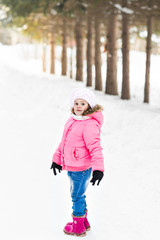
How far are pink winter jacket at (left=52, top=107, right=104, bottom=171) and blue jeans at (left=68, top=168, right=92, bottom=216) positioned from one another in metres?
0.08

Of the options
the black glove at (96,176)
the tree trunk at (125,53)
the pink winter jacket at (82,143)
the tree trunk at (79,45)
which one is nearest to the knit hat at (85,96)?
the pink winter jacket at (82,143)

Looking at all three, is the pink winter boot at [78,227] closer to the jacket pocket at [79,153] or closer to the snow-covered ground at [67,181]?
the snow-covered ground at [67,181]

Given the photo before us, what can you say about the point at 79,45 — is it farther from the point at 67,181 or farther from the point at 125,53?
the point at 67,181

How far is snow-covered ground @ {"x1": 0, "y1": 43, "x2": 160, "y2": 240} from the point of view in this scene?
394 centimetres

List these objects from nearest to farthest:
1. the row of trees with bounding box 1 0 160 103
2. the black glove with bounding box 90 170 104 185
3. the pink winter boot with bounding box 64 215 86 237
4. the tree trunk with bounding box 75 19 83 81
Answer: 1. the black glove with bounding box 90 170 104 185
2. the pink winter boot with bounding box 64 215 86 237
3. the row of trees with bounding box 1 0 160 103
4. the tree trunk with bounding box 75 19 83 81

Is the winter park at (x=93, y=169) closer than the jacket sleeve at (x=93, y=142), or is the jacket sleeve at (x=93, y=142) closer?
the jacket sleeve at (x=93, y=142)

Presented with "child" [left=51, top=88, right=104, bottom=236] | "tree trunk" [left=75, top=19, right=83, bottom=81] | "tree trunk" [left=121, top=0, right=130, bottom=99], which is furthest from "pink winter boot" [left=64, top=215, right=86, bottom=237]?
"tree trunk" [left=75, top=19, right=83, bottom=81]

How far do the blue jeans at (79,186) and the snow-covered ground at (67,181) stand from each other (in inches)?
14.1

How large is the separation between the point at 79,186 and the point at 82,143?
0.51 m

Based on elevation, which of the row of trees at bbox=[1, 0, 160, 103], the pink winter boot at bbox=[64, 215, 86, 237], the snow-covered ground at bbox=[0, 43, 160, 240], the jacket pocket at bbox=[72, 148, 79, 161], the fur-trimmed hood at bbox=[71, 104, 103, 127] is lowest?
the snow-covered ground at bbox=[0, 43, 160, 240]

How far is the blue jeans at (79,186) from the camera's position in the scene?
3.54 m

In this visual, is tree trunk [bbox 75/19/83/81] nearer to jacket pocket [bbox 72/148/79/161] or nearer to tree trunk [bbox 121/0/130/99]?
tree trunk [bbox 121/0/130/99]

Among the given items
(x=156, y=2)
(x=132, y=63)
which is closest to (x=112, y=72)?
(x=156, y=2)

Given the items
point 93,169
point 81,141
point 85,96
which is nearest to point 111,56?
point 85,96
